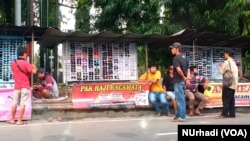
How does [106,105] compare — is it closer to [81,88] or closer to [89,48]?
[81,88]

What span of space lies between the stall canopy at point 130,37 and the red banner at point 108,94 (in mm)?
1897

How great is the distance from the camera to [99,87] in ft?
34.0

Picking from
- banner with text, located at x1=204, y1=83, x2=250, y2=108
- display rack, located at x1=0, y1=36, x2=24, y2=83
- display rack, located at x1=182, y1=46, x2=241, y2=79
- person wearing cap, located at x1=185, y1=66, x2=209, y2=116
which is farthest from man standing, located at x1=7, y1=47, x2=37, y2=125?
display rack, located at x1=182, y1=46, x2=241, y2=79

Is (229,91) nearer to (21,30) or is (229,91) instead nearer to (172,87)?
(172,87)

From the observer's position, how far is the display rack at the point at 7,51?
12742 millimetres

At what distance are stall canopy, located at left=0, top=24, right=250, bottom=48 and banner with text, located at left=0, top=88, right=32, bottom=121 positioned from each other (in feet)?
7.61

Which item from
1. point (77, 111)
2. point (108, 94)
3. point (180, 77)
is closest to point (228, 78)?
point (180, 77)

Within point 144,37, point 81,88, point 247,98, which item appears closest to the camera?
point 81,88

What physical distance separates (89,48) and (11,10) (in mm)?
10909

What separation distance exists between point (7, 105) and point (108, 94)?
2.60 meters

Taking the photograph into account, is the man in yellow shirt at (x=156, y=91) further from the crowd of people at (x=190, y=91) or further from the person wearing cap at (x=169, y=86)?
the person wearing cap at (x=169, y=86)

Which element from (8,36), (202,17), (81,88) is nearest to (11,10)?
(8,36)

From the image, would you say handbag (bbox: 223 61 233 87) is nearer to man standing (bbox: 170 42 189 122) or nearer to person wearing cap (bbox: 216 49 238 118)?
person wearing cap (bbox: 216 49 238 118)

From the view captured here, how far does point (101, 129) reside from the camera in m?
8.38
